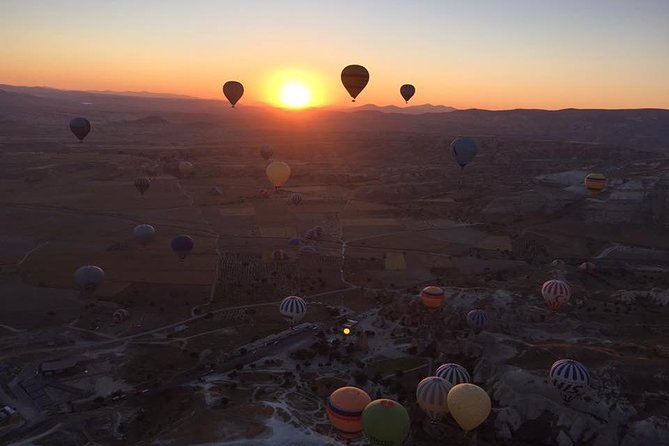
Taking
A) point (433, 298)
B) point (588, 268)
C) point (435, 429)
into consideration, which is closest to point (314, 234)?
point (433, 298)

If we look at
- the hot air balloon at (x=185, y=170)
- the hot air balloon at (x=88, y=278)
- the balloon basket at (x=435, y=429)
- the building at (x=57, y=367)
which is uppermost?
the hot air balloon at (x=185, y=170)

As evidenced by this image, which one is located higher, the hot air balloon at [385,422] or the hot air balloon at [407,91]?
Result: the hot air balloon at [407,91]

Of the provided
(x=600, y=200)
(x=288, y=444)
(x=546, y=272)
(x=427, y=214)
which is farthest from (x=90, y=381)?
(x=600, y=200)

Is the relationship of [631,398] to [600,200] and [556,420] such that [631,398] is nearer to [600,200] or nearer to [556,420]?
[556,420]

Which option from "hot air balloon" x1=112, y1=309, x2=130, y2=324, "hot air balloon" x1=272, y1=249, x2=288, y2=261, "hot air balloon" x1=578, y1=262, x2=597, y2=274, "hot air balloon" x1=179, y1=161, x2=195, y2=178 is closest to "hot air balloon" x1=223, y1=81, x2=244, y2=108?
"hot air balloon" x1=179, y1=161, x2=195, y2=178

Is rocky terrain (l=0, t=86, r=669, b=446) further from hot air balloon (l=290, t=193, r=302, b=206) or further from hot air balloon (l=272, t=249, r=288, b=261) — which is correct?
hot air balloon (l=290, t=193, r=302, b=206)

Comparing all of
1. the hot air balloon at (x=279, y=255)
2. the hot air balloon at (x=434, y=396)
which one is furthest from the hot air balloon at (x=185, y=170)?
the hot air balloon at (x=434, y=396)

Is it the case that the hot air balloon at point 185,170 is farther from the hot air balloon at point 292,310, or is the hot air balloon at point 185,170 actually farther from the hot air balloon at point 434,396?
the hot air balloon at point 434,396

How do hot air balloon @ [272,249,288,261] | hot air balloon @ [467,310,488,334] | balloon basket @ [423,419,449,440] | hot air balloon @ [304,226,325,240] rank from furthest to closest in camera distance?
hot air balloon @ [304,226,325,240]
hot air balloon @ [272,249,288,261]
hot air balloon @ [467,310,488,334]
balloon basket @ [423,419,449,440]
